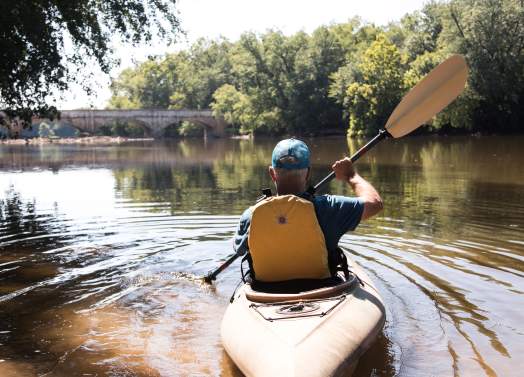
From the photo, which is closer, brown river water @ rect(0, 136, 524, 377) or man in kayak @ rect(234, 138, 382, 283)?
man in kayak @ rect(234, 138, 382, 283)

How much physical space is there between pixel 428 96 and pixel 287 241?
3.43m

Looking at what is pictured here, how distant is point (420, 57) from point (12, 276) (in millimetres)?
42633

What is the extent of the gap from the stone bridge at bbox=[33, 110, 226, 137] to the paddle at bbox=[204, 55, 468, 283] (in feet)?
260

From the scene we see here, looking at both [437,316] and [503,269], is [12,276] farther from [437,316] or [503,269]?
[503,269]

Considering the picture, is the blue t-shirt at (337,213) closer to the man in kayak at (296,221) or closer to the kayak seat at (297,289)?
the man in kayak at (296,221)

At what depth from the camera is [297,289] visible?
14.8 feet

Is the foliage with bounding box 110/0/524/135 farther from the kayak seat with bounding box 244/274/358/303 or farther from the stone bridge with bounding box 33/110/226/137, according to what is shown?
the kayak seat with bounding box 244/274/358/303

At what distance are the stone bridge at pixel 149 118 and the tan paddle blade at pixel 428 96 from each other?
79103 millimetres

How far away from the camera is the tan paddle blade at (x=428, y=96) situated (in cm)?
675

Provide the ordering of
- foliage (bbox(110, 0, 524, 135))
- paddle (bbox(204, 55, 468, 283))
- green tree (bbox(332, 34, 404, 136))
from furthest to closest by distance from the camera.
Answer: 1. green tree (bbox(332, 34, 404, 136))
2. foliage (bbox(110, 0, 524, 135))
3. paddle (bbox(204, 55, 468, 283))

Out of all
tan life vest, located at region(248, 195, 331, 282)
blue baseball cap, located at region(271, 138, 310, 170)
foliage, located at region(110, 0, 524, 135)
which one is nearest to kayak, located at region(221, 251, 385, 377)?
tan life vest, located at region(248, 195, 331, 282)

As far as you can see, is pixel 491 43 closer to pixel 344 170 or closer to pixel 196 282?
pixel 196 282

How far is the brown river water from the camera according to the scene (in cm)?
473

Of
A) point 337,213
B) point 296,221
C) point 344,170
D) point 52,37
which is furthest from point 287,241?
point 52,37
